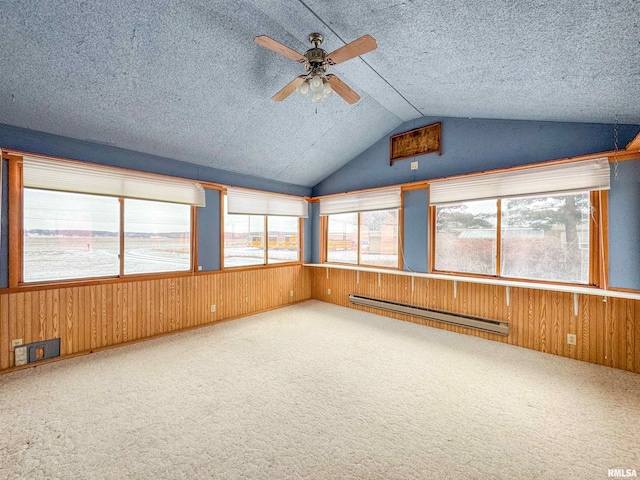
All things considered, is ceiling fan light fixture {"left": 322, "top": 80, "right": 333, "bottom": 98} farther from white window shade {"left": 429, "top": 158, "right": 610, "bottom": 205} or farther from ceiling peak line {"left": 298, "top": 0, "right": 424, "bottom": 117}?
white window shade {"left": 429, "top": 158, "right": 610, "bottom": 205}

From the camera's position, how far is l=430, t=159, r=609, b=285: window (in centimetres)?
306

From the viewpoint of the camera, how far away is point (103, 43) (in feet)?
7.32

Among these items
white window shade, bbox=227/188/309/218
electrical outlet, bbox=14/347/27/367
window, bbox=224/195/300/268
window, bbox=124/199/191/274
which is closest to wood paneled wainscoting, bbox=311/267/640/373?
window, bbox=224/195/300/268

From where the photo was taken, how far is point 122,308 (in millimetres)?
3475

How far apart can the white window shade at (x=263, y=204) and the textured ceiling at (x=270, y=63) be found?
41.5 inches

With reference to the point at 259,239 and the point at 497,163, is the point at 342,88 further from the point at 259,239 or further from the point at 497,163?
the point at 259,239

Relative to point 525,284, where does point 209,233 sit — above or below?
above

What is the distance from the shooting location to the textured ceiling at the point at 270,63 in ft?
5.98

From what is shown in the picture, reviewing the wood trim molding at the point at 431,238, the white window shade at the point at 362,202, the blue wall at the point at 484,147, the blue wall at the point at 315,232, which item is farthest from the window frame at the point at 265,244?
the wood trim molding at the point at 431,238

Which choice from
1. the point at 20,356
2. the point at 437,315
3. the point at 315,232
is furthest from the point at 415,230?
the point at 20,356

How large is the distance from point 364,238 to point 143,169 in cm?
374

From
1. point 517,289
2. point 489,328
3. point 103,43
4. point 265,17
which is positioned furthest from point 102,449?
point 517,289

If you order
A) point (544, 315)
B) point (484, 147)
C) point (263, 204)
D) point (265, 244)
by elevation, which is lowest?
point (544, 315)

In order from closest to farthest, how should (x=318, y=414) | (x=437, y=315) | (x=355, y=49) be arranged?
(x=355, y=49), (x=318, y=414), (x=437, y=315)
